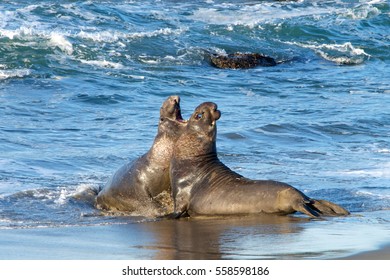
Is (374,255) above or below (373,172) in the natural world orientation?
above

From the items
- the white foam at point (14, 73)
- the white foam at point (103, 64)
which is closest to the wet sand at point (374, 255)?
the white foam at point (14, 73)

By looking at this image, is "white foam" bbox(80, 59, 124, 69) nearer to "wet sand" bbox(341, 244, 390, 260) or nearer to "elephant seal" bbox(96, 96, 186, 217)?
"elephant seal" bbox(96, 96, 186, 217)

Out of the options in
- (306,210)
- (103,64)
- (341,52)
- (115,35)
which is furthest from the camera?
(341,52)

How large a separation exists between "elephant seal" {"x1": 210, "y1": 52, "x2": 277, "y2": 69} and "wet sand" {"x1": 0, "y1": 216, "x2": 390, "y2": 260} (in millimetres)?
13610

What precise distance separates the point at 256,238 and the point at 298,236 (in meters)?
0.31

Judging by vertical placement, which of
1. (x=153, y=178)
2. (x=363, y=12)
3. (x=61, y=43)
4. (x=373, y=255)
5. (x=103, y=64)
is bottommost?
(x=103, y=64)

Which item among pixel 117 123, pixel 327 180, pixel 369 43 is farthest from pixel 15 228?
pixel 369 43

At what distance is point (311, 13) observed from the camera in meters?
31.1

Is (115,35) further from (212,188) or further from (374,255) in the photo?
(374,255)

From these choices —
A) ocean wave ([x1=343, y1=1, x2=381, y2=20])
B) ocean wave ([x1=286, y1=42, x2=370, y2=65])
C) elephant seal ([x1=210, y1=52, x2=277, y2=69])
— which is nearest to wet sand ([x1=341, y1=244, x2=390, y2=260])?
elephant seal ([x1=210, y1=52, x2=277, y2=69])

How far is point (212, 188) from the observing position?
8.80m

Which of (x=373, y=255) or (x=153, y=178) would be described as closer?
(x=373, y=255)

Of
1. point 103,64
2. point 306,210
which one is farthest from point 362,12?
point 306,210

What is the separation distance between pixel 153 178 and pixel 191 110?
7.09m
